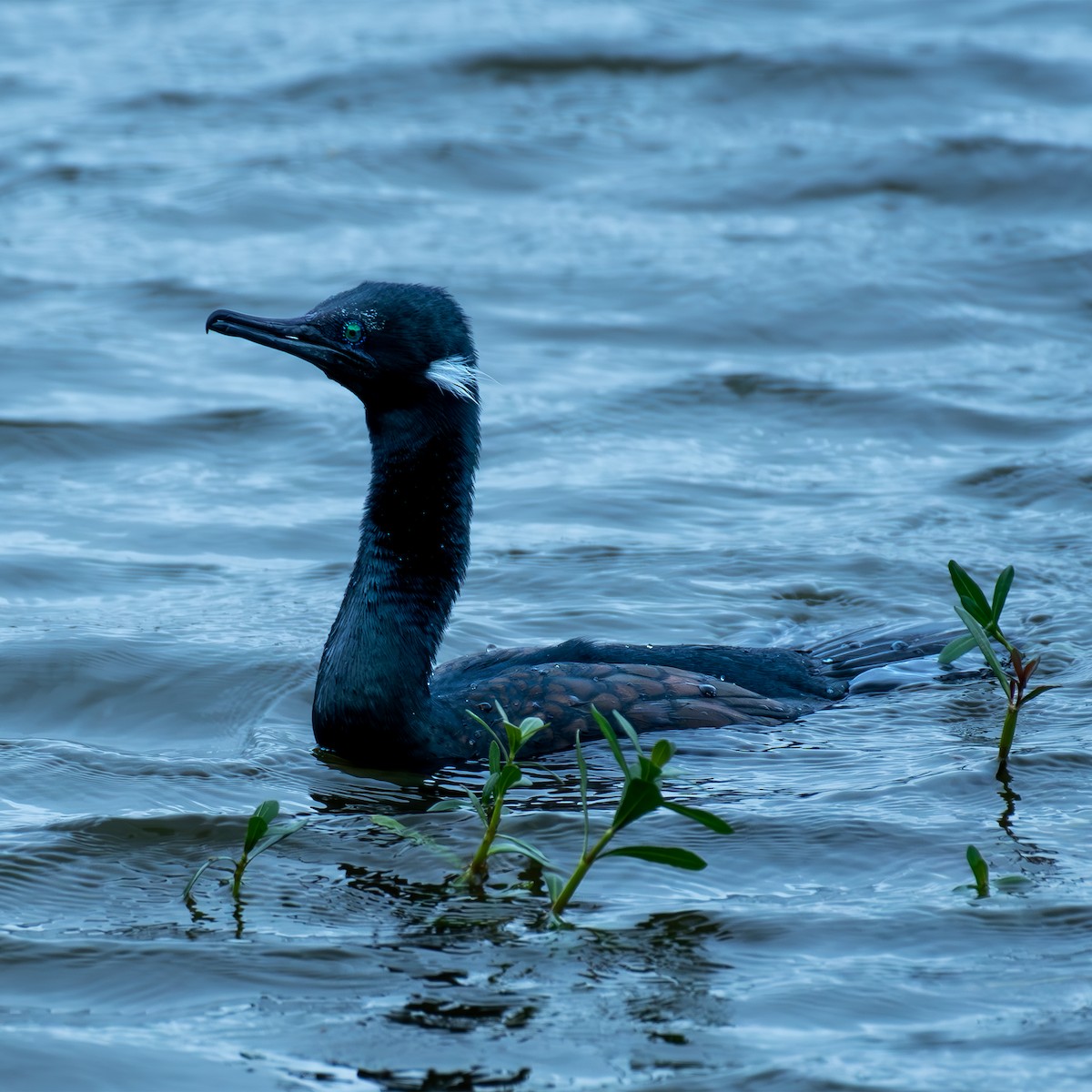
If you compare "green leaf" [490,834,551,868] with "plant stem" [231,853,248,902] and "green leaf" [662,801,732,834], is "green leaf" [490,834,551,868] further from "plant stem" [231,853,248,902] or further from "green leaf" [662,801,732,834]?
"plant stem" [231,853,248,902]

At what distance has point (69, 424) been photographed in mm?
10508

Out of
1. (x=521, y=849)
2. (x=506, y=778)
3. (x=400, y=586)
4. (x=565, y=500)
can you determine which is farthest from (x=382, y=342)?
(x=565, y=500)

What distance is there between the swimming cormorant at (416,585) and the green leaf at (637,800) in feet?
5.26

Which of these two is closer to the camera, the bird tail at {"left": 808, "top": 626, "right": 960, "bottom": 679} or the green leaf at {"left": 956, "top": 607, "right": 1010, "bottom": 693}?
the green leaf at {"left": 956, "top": 607, "right": 1010, "bottom": 693}

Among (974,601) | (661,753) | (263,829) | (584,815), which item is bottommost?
(263,829)

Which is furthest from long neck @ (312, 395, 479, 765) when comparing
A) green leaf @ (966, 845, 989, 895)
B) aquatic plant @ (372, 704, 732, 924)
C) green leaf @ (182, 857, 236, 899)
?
green leaf @ (966, 845, 989, 895)

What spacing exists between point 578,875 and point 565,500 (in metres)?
4.94

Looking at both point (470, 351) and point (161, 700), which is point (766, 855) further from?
point (161, 700)

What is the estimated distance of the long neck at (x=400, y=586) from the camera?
6.46 metres

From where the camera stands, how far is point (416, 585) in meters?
6.66

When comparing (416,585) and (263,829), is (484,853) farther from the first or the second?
(416,585)

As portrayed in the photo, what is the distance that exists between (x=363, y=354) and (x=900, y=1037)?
3006mm

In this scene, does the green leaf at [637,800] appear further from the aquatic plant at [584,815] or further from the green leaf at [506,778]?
the green leaf at [506,778]

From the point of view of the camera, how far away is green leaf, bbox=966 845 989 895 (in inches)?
202
